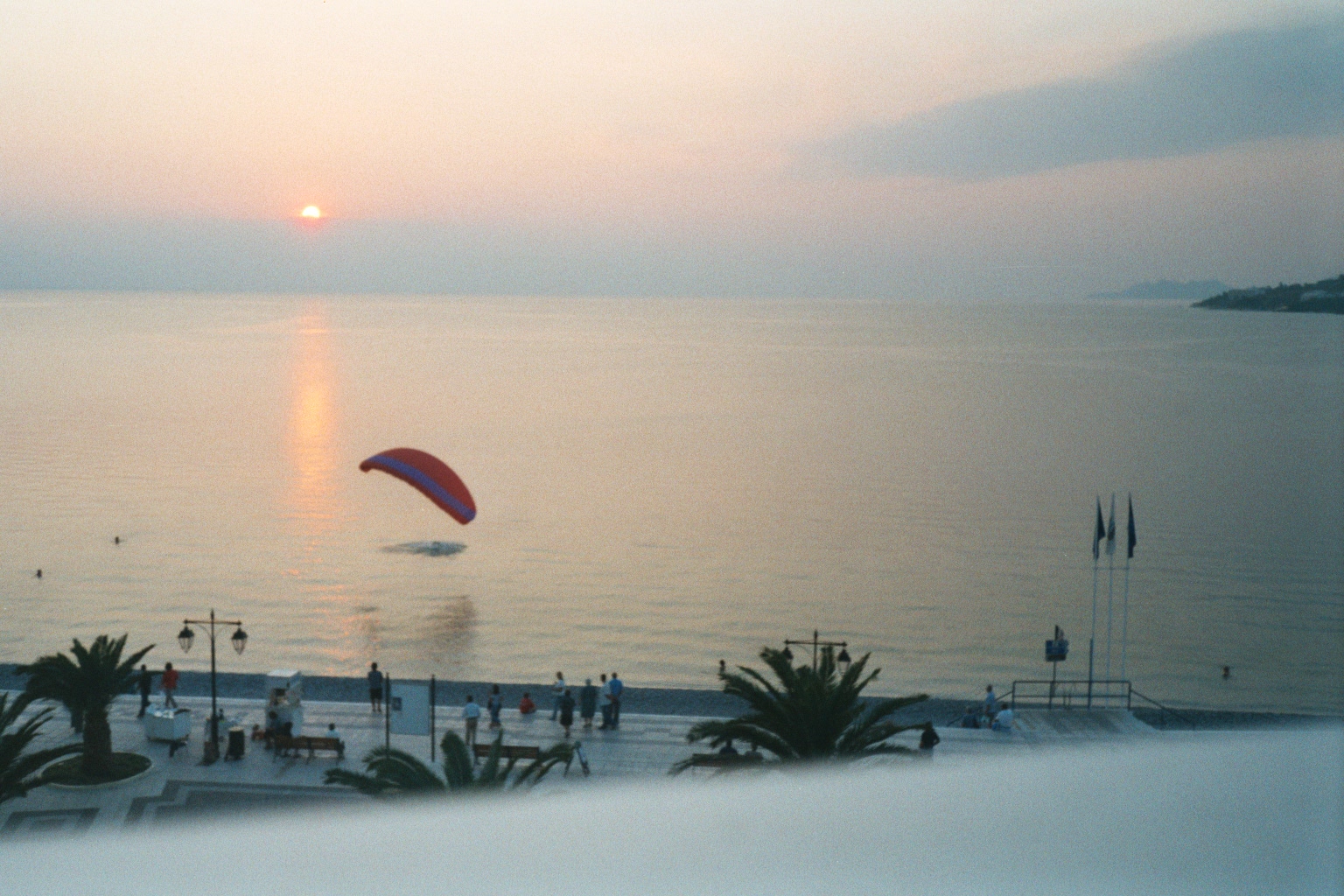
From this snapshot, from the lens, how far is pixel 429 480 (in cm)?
3075

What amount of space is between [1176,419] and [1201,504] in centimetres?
2703

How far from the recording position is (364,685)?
18266 millimetres

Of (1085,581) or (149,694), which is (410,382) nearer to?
(1085,581)

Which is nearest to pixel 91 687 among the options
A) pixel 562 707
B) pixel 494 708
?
pixel 494 708

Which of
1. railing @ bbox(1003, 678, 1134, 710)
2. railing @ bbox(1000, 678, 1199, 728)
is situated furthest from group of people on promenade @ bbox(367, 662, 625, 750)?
railing @ bbox(1003, 678, 1134, 710)

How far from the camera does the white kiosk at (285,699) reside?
14.2 metres

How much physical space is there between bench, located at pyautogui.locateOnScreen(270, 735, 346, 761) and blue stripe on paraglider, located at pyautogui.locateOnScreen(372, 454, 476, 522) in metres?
16.8

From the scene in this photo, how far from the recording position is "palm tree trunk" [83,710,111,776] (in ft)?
42.4

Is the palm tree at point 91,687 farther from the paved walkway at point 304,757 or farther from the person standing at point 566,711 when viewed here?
the person standing at point 566,711

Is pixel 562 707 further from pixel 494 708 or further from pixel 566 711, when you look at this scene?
pixel 494 708

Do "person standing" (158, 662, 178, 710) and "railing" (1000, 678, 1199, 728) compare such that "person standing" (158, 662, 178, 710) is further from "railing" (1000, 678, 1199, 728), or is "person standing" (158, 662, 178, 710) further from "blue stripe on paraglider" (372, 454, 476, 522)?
"blue stripe on paraglider" (372, 454, 476, 522)

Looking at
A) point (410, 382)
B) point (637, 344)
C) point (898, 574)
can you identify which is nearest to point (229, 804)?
point (898, 574)

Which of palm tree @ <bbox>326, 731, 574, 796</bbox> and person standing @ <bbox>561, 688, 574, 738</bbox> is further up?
palm tree @ <bbox>326, 731, 574, 796</bbox>

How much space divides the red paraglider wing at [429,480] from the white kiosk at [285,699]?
51.8ft
